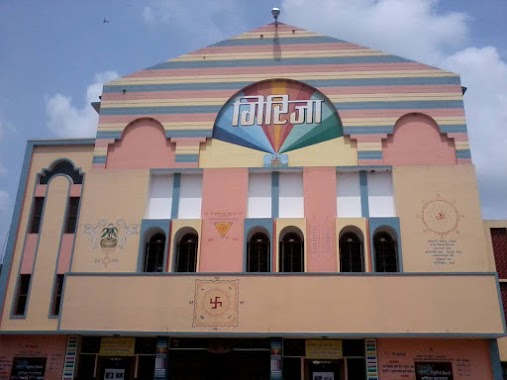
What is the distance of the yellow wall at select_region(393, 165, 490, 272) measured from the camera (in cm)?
2061

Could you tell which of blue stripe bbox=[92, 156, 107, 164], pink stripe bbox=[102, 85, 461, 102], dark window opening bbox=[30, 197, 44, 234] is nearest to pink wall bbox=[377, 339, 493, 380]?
pink stripe bbox=[102, 85, 461, 102]

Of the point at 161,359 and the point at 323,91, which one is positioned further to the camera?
the point at 323,91

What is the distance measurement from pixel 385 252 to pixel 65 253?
45.7 ft

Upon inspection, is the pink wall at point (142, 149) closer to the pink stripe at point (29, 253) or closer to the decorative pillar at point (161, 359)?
the pink stripe at point (29, 253)

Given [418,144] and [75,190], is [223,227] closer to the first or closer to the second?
[75,190]

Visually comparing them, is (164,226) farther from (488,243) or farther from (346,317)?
(488,243)

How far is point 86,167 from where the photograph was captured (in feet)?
80.0

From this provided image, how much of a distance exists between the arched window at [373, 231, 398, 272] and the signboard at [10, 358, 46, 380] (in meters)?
14.6

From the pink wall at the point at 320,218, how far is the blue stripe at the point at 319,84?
176 inches

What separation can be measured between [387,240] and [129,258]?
10.9m

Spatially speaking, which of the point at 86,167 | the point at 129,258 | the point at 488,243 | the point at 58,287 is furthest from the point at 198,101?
the point at 488,243

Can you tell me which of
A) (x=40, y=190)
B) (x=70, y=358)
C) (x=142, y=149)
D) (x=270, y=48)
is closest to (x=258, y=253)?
(x=142, y=149)

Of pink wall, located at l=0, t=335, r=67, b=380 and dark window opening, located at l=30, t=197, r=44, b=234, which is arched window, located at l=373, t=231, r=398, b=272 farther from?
dark window opening, located at l=30, t=197, r=44, b=234

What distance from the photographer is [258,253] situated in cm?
2216
